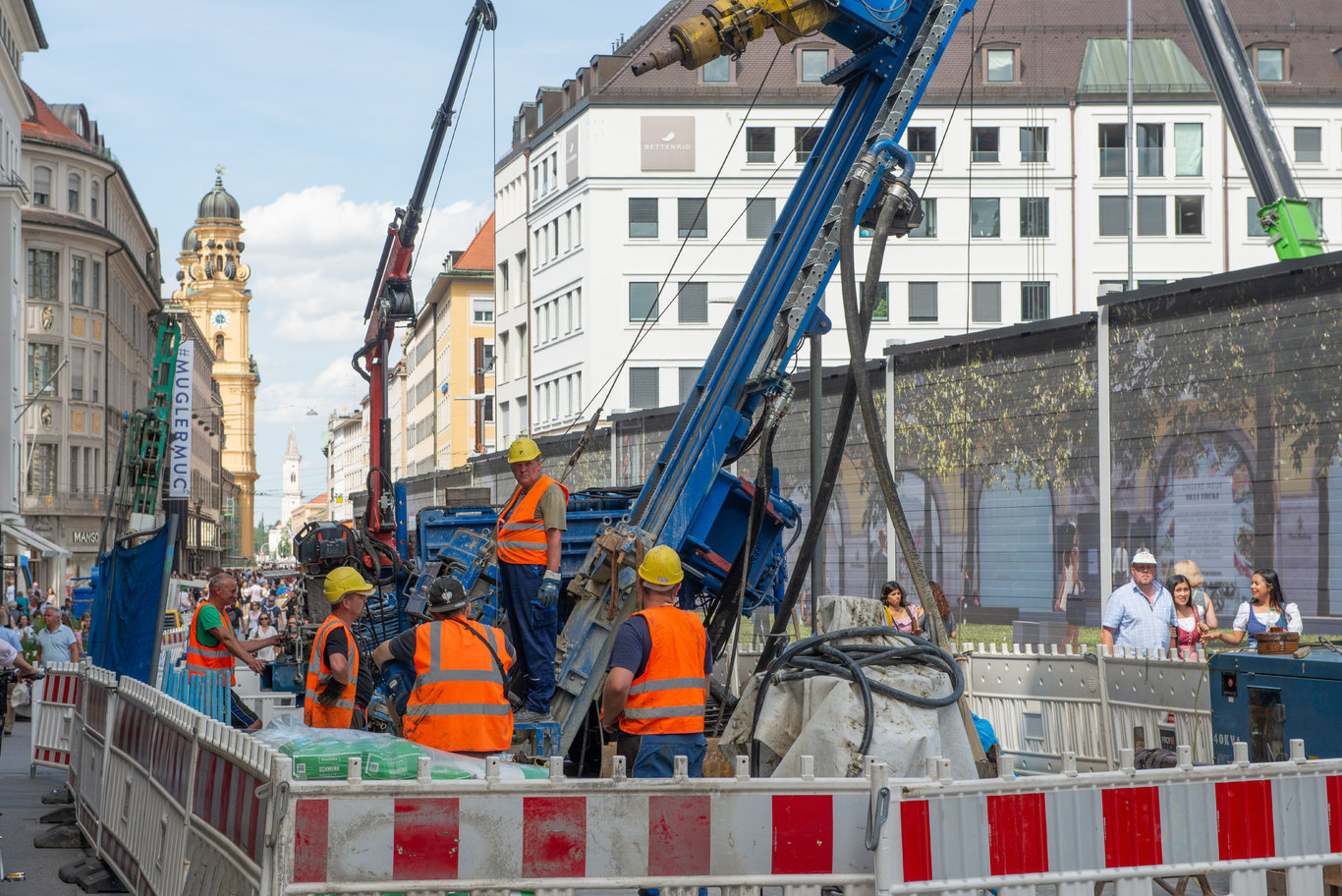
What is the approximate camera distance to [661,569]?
23.9ft

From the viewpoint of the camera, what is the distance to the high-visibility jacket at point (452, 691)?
24.0 ft

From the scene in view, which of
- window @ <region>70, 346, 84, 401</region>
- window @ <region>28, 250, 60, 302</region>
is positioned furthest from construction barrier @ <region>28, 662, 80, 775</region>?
window @ <region>70, 346, 84, 401</region>

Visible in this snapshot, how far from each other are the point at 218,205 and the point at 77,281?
97.3m

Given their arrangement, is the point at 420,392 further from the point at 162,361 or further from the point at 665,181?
the point at 162,361

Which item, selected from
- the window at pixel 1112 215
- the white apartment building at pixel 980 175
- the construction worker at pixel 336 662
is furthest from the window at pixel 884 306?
the construction worker at pixel 336 662

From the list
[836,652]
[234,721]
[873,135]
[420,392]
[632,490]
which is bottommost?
[234,721]

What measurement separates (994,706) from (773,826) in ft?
24.0

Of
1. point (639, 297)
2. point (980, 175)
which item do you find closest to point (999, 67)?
point (980, 175)

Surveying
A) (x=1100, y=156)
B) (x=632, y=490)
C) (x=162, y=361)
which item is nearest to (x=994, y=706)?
(x=632, y=490)

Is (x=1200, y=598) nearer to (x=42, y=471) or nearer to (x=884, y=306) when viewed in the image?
(x=884, y=306)

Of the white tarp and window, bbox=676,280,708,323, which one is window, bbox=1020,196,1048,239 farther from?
the white tarp

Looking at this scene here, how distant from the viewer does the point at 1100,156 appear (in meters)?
62.8

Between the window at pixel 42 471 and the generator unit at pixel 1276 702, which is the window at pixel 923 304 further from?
the generator unit at pixel 1276 702

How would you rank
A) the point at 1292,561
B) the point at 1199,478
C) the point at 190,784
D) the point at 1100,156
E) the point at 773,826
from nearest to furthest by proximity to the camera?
the point at 773,826, the point at 190,784, the point at 1292,561, the point at 1199,478, the point at 1100,156
